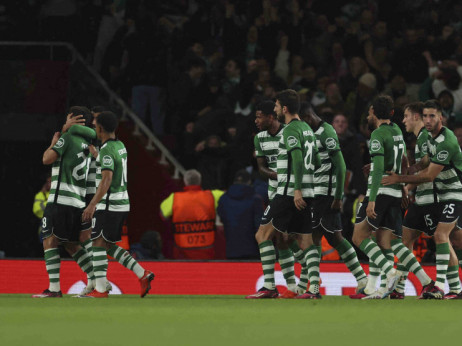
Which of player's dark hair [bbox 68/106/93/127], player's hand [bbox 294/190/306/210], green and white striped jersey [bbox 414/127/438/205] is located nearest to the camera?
player's hand [bbox 294/190/306/210]

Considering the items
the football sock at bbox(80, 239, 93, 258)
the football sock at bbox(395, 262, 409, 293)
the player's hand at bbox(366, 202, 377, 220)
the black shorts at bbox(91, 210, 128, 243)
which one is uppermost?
the player's hand at bbox(366, 202, 377, 220)

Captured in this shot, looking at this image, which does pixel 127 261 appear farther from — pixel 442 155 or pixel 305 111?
pixel 442 155

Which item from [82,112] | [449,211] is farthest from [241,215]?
[449,211]

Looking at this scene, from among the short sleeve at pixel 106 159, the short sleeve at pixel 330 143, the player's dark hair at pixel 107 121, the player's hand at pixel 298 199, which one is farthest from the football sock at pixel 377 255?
the player's dark hair at pixel 107 121

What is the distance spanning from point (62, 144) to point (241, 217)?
3.61m

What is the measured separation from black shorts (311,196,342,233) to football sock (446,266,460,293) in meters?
1.31

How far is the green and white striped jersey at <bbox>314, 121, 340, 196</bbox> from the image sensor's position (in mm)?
12562

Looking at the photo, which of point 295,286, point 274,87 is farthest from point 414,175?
point 274,87

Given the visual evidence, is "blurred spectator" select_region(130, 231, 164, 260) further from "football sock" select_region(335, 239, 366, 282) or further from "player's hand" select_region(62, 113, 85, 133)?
"football sock" select_region(335, 239, 366, 282)

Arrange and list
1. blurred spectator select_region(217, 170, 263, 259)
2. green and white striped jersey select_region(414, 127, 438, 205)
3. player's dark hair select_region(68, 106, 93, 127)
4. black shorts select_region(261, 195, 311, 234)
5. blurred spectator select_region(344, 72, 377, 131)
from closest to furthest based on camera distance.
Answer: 1. black shorts select_region(261, 195, 311, 234)
2. green and white striped jersey select_region(414, 127, 438, 205)
3. player's dark hair select_region(68, 106, 93, 127)
4. blurred spectator select_region(217, 170, 263, 259)
5. blurred spectator select_region(344, 72, 377, 131)

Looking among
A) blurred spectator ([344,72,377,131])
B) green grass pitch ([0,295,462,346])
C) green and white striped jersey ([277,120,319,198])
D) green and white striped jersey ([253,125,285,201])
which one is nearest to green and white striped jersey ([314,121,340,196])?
green and white striped jersey ([277,120,319,198])

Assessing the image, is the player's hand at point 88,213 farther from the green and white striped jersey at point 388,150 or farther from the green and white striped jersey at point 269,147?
the green and white striped jersey at point 388,150

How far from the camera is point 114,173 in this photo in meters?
12.6

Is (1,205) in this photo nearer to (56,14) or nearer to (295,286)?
(56,14)
